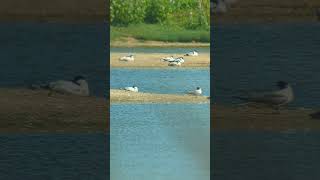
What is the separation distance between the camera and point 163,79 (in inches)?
966

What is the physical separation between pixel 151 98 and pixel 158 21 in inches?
869

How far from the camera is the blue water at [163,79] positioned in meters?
21.5
